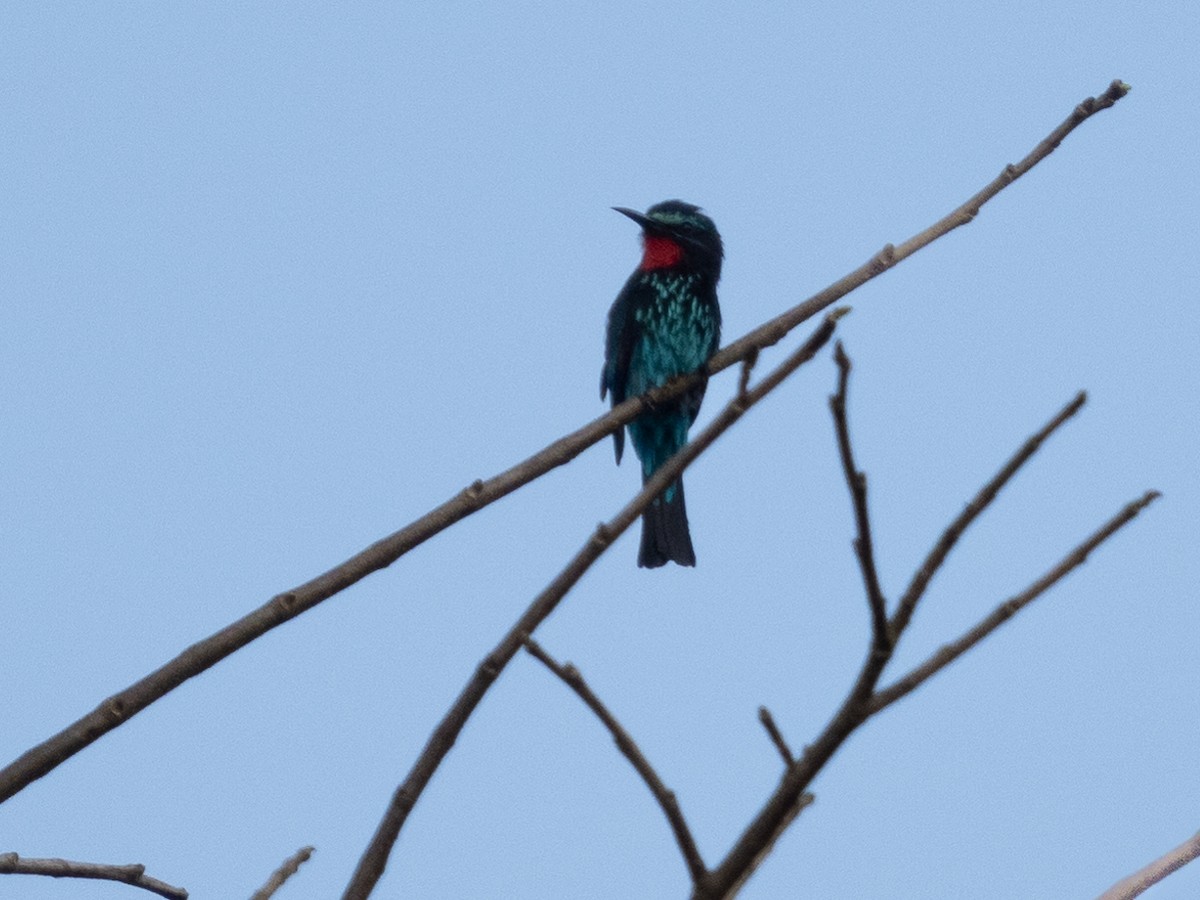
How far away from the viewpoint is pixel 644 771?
141 cm

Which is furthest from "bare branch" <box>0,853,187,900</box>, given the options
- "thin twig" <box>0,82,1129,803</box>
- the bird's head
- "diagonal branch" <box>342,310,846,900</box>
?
the bird's head

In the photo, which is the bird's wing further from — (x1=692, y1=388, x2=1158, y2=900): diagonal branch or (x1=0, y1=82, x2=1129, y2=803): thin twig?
(x1=692, y1=388, x2=1158, y2=900): diagonal branch

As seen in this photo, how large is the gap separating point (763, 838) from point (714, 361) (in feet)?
8.20

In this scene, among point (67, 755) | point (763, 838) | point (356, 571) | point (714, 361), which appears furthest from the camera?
point (714, 361)

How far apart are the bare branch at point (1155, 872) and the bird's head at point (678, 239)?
5651 millimetres

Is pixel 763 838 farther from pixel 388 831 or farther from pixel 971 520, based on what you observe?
pixel 388 831

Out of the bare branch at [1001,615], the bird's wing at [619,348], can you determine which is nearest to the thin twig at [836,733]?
the bare branch at [1001,615]

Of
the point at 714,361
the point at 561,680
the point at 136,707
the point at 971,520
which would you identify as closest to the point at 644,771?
the point at 561,680

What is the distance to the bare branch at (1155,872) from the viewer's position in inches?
63.6

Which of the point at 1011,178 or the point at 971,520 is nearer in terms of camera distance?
the point at 971,520

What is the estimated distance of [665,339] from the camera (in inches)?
270

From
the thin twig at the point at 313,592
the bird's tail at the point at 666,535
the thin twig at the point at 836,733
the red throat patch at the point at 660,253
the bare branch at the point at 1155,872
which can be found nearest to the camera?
the thin twig at the point at 836,733

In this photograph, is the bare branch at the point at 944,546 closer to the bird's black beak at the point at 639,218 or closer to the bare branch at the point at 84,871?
the bare branch at the point at 84,871

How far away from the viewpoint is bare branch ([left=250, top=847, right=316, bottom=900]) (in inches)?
78.9
